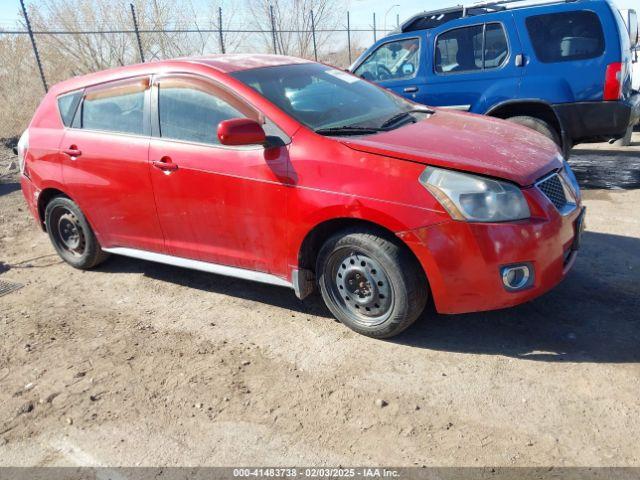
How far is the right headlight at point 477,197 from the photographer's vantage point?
9.86ft

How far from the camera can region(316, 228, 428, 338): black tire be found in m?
3.24

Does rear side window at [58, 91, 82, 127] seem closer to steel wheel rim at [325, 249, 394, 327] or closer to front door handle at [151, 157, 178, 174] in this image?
front door handle at [151, 157, 178, 174]

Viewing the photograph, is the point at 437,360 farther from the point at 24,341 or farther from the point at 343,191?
the point at 24,341

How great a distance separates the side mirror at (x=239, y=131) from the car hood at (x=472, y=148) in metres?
0.54

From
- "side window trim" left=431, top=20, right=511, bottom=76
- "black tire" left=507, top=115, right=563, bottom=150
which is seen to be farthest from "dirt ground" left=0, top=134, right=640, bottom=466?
"side window trim" left=431, top=20, right=511, bottom=76

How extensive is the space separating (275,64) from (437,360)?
95.5 inches

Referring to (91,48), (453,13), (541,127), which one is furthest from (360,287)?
(91,48)

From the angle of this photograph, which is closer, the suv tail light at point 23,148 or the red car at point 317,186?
the red car at point 317,186

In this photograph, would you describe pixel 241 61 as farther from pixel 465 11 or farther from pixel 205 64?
pixel 465 11

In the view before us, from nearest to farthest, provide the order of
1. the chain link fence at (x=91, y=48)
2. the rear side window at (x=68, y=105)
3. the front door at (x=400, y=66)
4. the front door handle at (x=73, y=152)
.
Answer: the front door handle at (x=73, y=152)
the rear side window at (x=68, y=105)
the front door at (x=400, y=66)
the chain link fence at (x=91, y=48)

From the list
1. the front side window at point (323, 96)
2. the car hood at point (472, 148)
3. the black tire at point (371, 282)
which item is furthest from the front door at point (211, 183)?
the car hood at point (472, 148)

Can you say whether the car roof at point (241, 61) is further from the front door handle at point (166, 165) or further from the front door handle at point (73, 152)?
the front door handle at point (73, 152)

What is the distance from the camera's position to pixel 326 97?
13.1 ft

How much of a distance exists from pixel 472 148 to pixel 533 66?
3.70 metres
